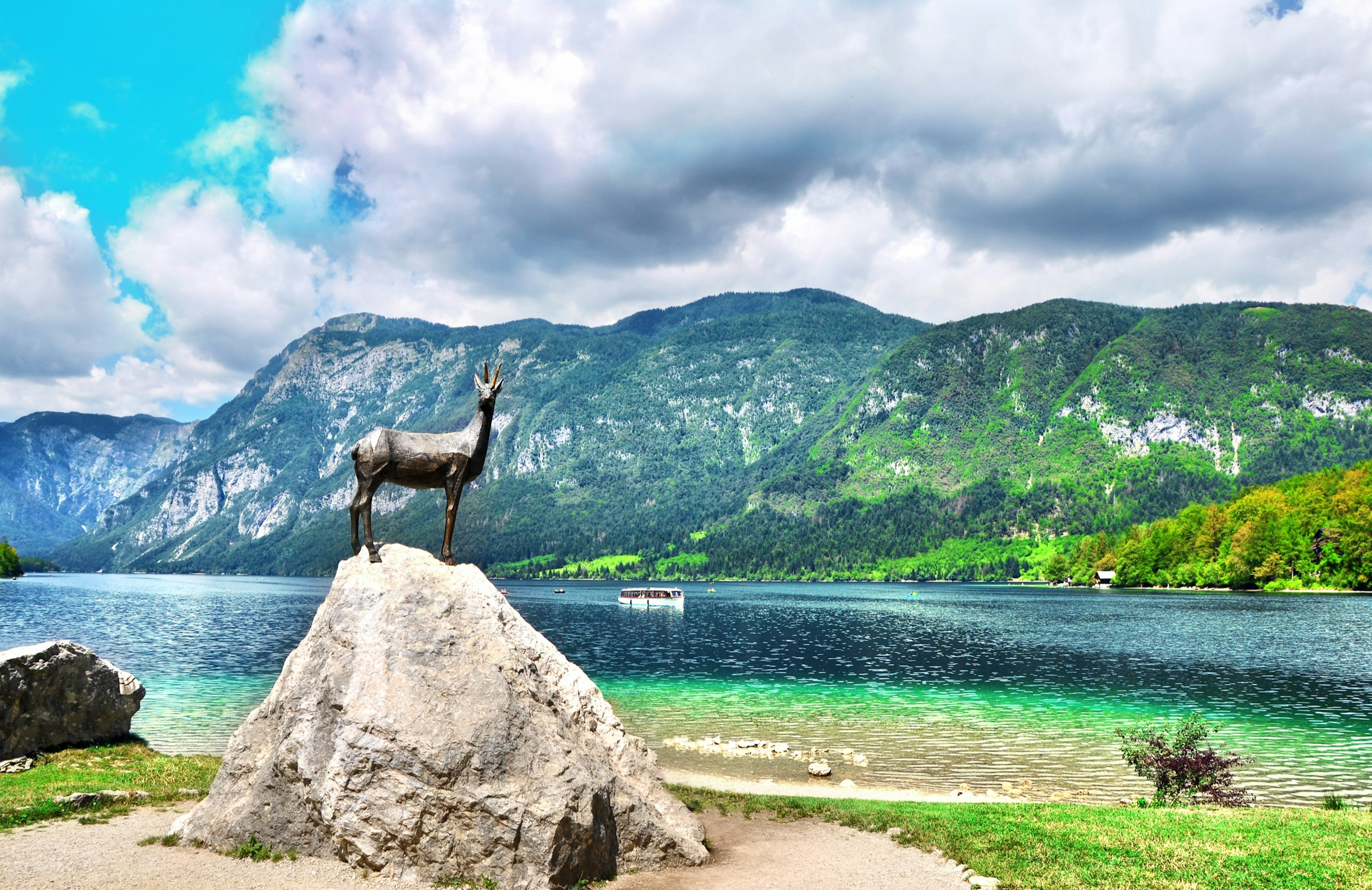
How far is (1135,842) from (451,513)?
16.0 metres

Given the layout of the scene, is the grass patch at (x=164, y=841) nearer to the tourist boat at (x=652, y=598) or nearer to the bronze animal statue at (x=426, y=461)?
the bronze animal statue at (x=426, y=461)

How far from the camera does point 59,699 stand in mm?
25000

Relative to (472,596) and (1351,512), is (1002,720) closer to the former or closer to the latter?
(472,596)

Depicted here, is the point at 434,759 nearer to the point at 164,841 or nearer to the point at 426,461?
the point at 164,841

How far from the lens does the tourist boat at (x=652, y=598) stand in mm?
157625

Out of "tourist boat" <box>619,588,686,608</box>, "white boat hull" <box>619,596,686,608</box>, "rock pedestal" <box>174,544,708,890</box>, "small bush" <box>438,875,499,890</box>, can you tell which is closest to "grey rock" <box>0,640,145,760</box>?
"rock pedestal" <box>174,544,708,890</box>

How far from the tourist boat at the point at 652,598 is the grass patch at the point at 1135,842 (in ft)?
447

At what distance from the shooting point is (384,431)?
1802 cm

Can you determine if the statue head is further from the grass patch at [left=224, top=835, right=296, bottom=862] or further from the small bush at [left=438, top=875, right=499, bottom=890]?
the small bush at [left=438, top=875, right=499, bottom=890]

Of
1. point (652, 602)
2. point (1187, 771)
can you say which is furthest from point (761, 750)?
point (652, 602)

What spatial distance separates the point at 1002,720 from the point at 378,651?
3806 cm

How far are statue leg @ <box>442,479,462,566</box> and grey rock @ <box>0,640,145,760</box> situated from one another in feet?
50.7

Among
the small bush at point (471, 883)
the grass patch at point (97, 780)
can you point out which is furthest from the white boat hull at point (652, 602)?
the small bush at point (471, 883)

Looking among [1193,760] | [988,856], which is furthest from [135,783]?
[1193,760]
